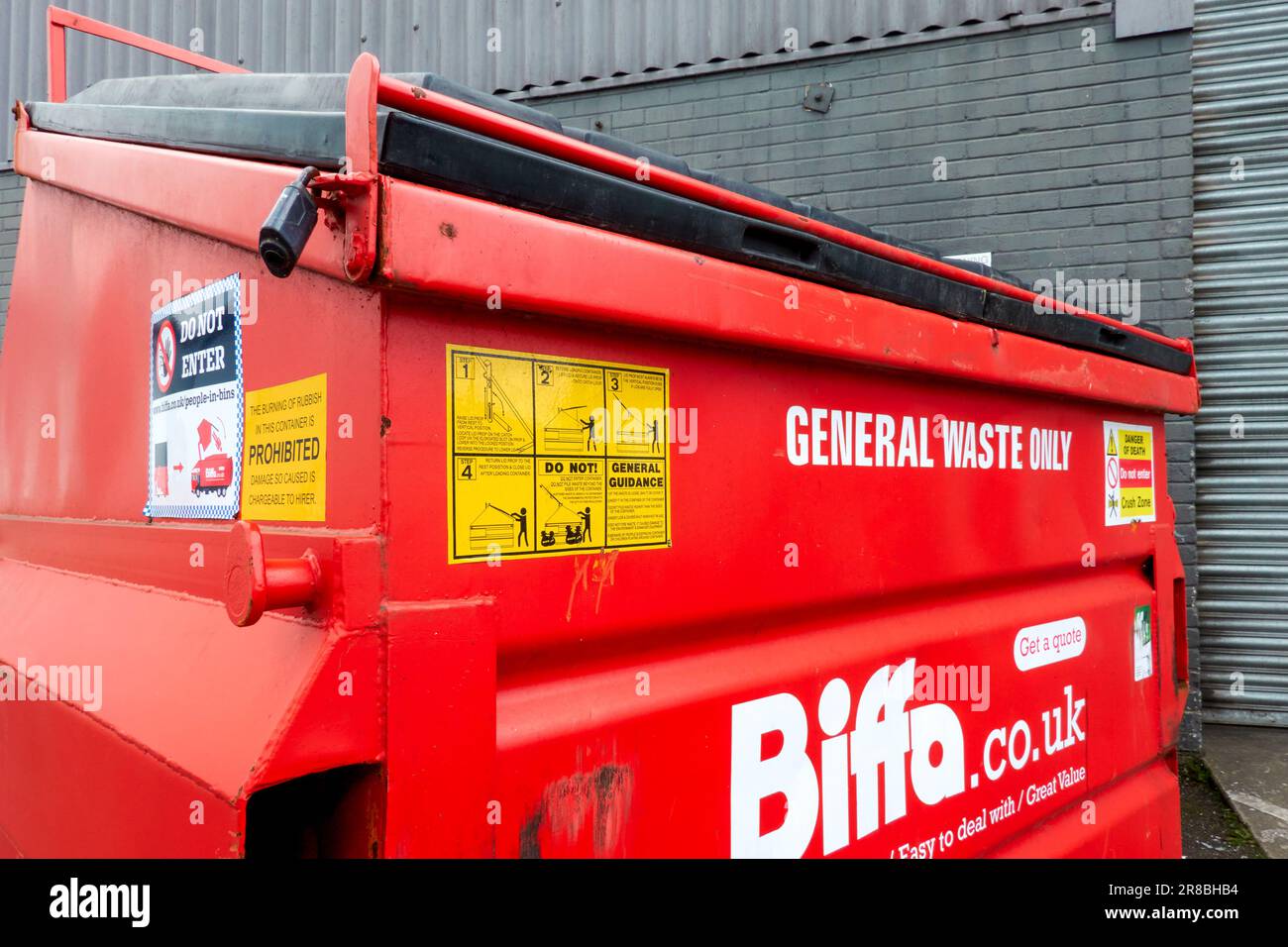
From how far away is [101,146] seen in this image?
1685 mm

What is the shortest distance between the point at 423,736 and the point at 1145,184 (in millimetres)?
5196

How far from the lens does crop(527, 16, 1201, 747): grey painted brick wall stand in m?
5.02

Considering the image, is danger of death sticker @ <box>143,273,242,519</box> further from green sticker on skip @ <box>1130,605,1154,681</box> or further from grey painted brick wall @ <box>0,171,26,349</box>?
grey painted brick wall @ <box>0,171,26,349</box>

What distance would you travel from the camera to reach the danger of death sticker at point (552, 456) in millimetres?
1139

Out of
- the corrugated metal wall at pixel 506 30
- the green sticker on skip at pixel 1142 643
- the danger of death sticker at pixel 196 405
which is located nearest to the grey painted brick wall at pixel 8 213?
the corrugated metal wall at pixel 506 30

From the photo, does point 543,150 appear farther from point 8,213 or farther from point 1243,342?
point 8,213

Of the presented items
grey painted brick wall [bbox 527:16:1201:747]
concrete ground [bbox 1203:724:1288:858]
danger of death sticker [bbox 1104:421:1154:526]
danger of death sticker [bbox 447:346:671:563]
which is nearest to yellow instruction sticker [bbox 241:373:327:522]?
danger of death sticker [bbox 447:346:671:563]

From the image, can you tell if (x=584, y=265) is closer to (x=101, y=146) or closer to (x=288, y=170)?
(x=288, y=170)

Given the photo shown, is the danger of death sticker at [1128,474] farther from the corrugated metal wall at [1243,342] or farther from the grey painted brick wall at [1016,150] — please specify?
the corrugated metal wall at [1243,342]

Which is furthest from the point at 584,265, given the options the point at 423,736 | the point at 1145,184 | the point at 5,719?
the point at 1145,184

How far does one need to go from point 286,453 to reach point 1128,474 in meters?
2.30

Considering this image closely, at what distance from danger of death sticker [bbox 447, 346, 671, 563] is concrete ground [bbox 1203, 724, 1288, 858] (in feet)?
12.1

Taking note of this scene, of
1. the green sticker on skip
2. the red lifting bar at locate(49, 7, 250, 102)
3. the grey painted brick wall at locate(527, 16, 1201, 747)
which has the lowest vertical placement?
the green sticker on skip

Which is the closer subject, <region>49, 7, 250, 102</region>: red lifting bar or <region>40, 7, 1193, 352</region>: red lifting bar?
<region>40, 7, 1193, 352</region>: red lifting bar
